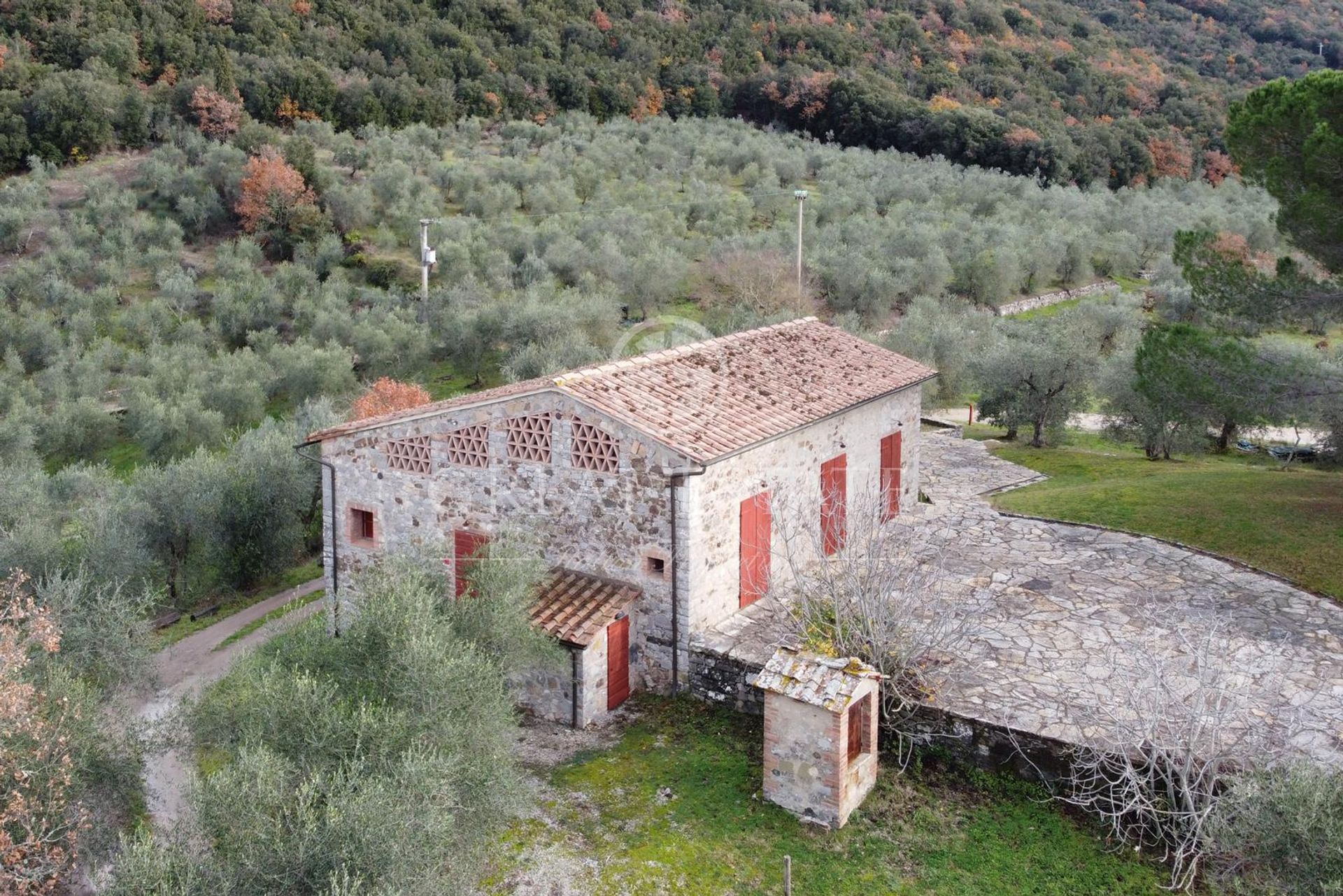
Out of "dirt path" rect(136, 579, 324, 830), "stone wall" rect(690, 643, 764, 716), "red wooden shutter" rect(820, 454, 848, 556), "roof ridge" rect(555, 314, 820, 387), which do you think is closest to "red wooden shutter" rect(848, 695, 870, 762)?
"stone wall" rect(690, 643, 764, 716)

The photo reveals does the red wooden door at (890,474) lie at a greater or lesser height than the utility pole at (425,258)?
lesser

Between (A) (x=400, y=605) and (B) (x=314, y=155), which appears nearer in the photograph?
(A) (x=400, y=605)

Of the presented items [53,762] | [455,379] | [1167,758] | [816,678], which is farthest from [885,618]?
[455,379]

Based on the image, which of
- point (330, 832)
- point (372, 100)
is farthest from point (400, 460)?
point (372, 100)

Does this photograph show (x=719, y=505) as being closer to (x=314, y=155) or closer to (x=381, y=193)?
(x=381, y=193)

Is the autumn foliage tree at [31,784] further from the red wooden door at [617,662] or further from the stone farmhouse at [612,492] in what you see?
the red wooden door at [617,662]

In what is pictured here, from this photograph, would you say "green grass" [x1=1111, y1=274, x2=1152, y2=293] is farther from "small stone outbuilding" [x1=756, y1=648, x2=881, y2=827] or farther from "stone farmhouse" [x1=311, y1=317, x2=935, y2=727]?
"small stone outbuilding" [x1=756, y1=648, x2=881, y2=827]

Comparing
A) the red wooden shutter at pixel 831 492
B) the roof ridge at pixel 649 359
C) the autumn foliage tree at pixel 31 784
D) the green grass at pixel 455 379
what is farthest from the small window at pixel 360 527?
the green grass at pixel 455 379
